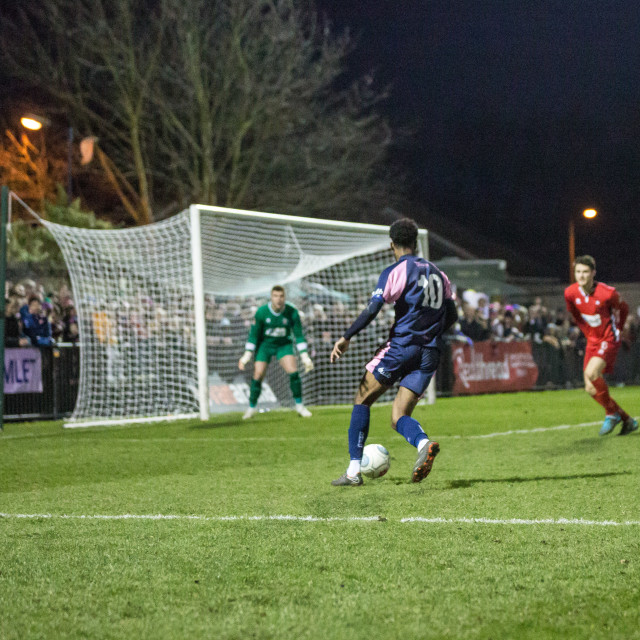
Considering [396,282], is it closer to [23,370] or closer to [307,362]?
[307,362]

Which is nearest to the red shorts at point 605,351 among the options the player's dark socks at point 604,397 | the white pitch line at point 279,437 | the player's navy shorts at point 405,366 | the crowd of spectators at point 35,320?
→ the player's dark socks at point 604,397

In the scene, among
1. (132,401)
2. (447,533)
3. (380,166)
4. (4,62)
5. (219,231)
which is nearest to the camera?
(447,533)

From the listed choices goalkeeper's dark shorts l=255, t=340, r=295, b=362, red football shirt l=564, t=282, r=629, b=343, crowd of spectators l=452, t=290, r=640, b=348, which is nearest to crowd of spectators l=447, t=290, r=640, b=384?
crowd of spectators l=452, t=290, r=640, b=348

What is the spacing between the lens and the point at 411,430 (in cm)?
646

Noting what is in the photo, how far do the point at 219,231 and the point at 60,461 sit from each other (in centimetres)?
803

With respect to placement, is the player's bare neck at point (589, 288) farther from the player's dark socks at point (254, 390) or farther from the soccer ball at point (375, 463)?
the player's dark socks at point (254, 390)

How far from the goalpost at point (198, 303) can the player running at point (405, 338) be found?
6.96 meters

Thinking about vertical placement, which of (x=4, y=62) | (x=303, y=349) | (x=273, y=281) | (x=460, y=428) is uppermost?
(x=4, y=62)

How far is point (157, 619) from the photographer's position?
3.36m

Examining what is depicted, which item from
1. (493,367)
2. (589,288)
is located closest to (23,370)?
(589,288)

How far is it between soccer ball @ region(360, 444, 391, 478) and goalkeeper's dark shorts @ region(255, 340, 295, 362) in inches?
300

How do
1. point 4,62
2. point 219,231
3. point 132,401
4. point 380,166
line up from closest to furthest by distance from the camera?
point 132,401 < point 219,231 < point 4,62 < point 380,166

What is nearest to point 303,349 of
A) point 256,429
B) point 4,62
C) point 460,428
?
point 256,429

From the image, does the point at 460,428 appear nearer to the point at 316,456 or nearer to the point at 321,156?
the point at 316,456
